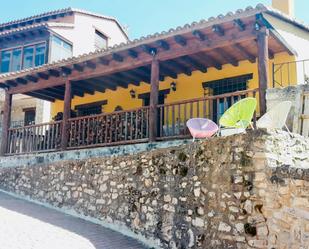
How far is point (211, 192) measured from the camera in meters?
6.71

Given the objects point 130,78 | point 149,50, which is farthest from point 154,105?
point 130,78

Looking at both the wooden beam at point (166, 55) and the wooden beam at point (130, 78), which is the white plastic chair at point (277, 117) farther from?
the wooden beam at point (130, 78)

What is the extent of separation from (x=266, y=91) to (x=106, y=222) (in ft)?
14.3

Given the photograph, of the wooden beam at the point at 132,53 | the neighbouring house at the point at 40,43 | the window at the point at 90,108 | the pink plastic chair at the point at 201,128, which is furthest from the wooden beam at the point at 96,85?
the neighbouring house at the point at 40,43

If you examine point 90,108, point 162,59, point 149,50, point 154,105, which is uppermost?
point 149,50

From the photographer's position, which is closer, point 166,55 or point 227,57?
point 166,55

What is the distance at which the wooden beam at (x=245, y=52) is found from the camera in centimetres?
937

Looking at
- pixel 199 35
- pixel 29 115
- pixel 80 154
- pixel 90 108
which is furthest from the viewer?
pixel 29 115

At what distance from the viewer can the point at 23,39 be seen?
757 inches

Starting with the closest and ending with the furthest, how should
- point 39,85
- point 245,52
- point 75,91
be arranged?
point 245,52, point 39,85, point 75,91

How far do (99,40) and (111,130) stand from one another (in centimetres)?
1345

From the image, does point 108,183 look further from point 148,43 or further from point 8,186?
point 8,186

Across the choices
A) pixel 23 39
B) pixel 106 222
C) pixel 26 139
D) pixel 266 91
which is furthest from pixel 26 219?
pixel 23 39

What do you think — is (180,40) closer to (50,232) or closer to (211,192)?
(211,192)
